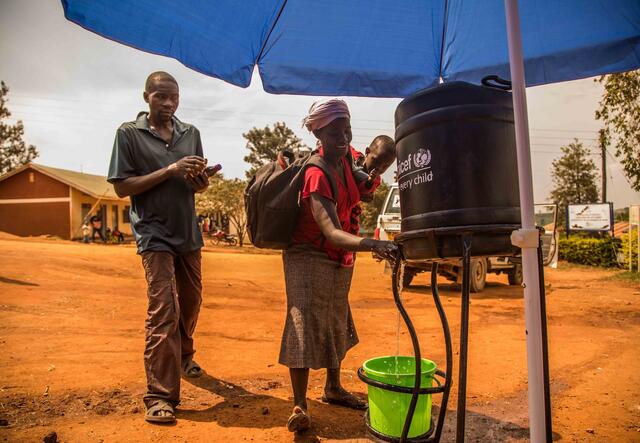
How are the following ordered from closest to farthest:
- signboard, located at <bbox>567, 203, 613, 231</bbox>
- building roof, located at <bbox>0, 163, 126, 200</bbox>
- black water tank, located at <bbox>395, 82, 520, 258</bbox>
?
1. black water tank, located at <bbox>395, 82, 520, 258</bbox>
2. signboard, located at <bbox>567, 203, 613, 231</bbox>
3. building roof, located at <bbox>0, 163, 126, 200</bbox>

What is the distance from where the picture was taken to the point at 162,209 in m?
3.32

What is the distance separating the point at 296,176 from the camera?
2.87 meters

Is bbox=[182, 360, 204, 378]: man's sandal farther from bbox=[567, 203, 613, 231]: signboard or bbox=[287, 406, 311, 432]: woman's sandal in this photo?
bbox=[567, 203, 613, 231]: signboard

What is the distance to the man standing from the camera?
10.1ft

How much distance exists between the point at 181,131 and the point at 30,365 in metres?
2.13

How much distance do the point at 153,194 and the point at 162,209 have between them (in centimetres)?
11

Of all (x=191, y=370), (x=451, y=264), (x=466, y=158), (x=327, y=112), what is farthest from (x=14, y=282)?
(x=466, y=158)

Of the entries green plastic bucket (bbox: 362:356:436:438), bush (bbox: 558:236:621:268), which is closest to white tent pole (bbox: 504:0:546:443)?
green plastic bucket (bbox: 362:356:436:438)

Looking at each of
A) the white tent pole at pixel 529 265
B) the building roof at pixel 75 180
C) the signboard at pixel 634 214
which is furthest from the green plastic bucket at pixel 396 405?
the building roof at pixel 75 180

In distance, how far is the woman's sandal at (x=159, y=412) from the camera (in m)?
2.90

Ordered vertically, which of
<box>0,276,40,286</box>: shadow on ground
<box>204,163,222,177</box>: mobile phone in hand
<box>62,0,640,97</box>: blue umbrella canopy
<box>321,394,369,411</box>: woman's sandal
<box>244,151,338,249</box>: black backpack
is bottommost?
<box>321,394,369,411</box>: woman's sandal

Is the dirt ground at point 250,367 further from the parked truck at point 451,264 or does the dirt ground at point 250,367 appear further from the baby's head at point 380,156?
the baby's head at point 380,156

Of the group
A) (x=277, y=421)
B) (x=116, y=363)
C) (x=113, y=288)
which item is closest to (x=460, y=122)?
(x=277, y=421)

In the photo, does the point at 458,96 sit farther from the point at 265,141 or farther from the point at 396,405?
the point at 265,141
